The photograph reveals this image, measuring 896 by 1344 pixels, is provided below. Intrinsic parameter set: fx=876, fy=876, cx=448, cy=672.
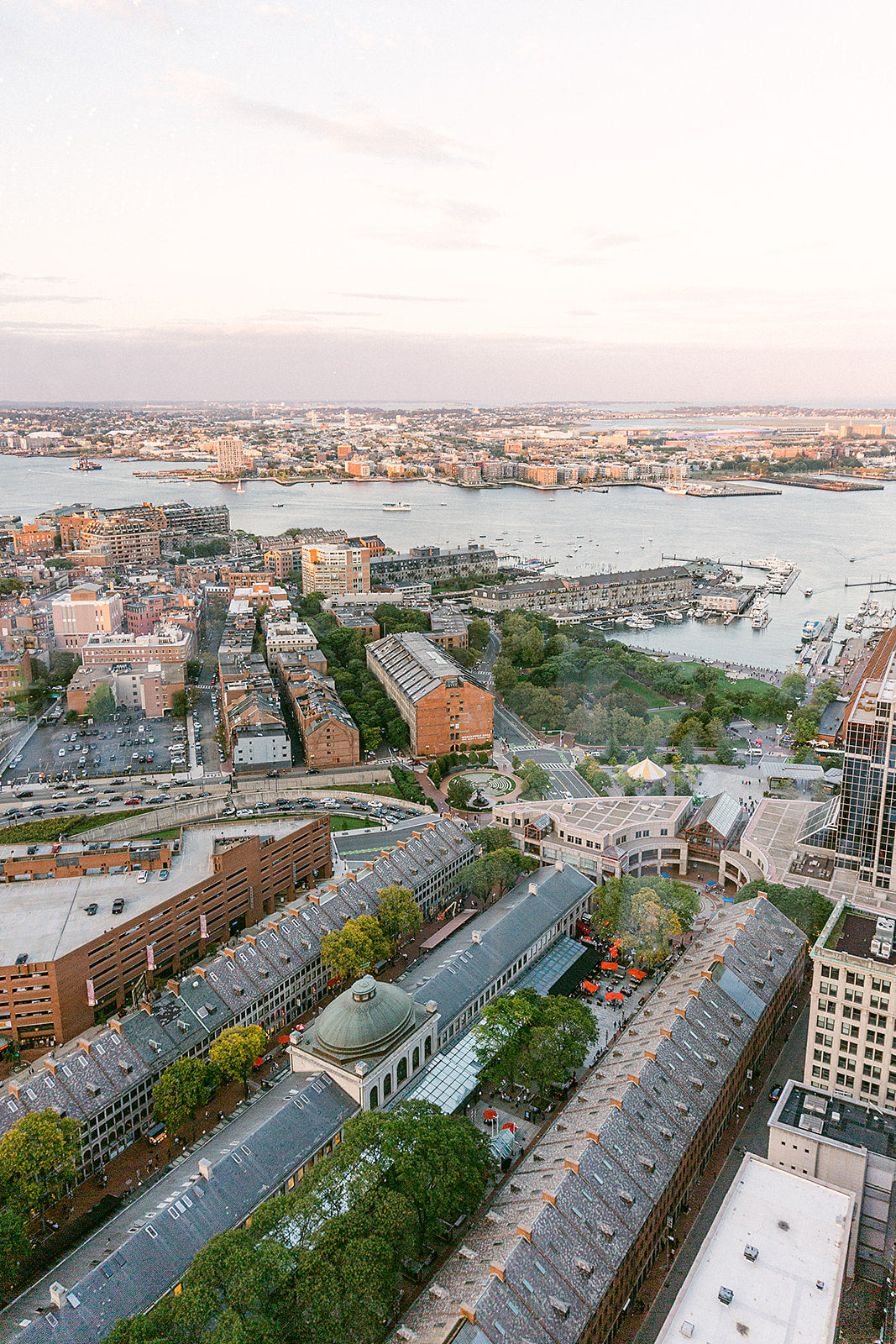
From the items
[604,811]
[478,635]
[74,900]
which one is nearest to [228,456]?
[478,635]

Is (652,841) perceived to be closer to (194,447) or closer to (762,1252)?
(762,1252)

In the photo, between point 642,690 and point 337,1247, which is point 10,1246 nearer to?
point 337,1247

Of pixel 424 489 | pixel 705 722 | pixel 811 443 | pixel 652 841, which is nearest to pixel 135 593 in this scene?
pixel 705 722

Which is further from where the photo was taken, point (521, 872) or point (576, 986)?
point (521, 872)

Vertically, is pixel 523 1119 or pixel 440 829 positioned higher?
pixel 440 829

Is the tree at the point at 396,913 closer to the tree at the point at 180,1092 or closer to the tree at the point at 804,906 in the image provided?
the tree at the point at 180,1092

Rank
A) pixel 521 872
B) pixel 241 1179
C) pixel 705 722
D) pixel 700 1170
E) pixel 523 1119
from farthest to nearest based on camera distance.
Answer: pixel 705 722
pixel 521 872
pixel 523 1119
pixel 700 1170
pixel 241 1179
